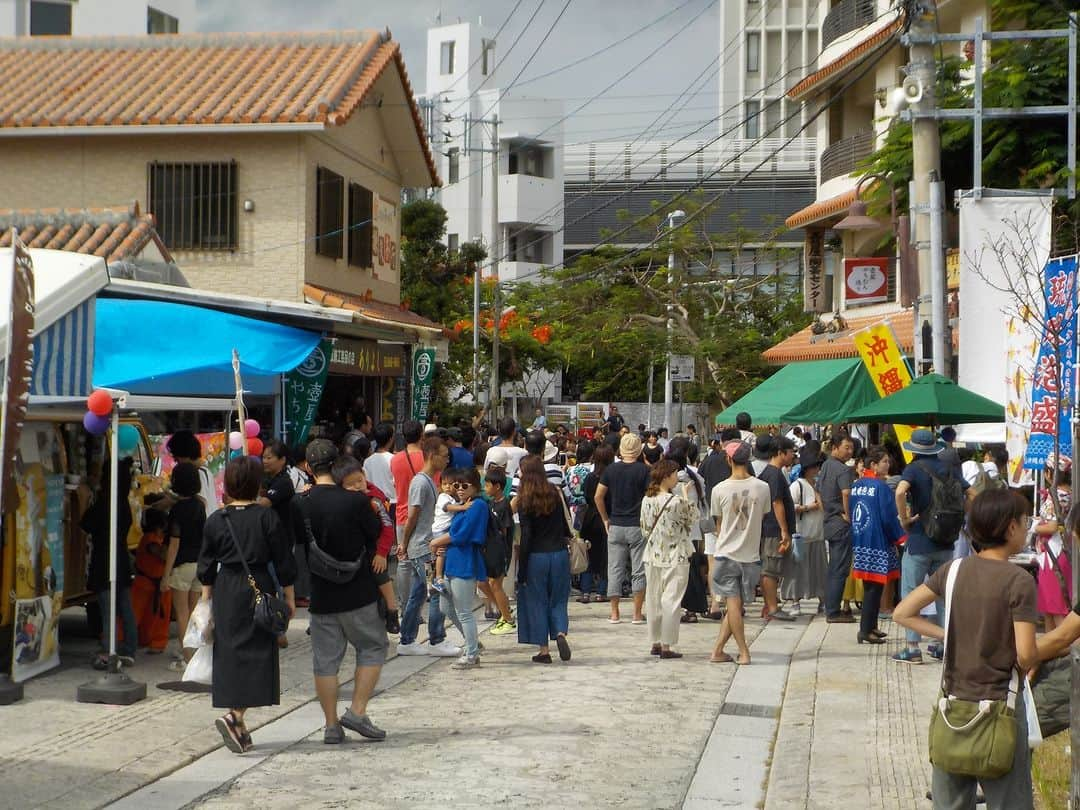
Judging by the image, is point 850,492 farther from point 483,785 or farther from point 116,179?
point 116,179

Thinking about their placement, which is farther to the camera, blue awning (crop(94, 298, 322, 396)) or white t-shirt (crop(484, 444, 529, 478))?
white t-shirt (crop(484, 444, 529, 478))

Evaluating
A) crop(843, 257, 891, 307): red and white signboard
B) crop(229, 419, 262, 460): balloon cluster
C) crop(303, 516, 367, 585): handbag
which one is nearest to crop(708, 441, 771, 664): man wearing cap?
crop(229, 419, 262, 460): balloon cluster

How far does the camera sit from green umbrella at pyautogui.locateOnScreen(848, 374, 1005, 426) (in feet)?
41.9

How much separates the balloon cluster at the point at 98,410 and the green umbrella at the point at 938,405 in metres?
7.18

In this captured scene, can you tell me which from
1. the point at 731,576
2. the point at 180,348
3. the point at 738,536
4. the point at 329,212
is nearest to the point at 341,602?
the point at 731,576

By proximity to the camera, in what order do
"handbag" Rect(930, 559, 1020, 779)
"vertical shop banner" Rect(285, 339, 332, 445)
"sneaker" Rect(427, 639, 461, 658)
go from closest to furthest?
"handbag" Rect(930, 559, 1020, 779)
"sneaker" Rect(427, 639, 461, 658)
"vertical shop banner" Rect(285, 339, 332, 445)

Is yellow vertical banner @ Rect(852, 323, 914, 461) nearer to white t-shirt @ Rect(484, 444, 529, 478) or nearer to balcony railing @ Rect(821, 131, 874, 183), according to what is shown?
white t-shirt @ Rect(484, 444, 529, 478)

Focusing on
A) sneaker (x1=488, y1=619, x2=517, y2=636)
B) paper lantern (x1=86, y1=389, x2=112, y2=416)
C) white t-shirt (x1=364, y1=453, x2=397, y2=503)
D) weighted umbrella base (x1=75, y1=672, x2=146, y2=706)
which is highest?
paper lantern (x1=86, y1=389, x2=112, y2=416)

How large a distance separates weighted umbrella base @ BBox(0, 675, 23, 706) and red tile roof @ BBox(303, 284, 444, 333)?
28.1 ft

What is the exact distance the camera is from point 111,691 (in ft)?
30.7

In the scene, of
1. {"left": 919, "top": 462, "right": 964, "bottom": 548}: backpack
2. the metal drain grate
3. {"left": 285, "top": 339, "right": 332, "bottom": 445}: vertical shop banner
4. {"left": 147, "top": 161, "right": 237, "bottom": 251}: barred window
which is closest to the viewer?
the metal drain grate

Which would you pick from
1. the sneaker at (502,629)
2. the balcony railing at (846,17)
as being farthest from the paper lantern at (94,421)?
the balcony railing at (846,17)

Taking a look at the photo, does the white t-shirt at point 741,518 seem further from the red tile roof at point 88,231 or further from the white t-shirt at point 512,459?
the red tile roof at point 88,231

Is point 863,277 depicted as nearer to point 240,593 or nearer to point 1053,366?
point 1053,366
